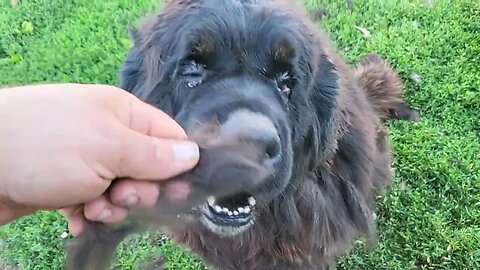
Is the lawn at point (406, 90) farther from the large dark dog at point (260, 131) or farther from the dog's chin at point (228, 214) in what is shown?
the dog's chin at point (228, 214)

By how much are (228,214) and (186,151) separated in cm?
67

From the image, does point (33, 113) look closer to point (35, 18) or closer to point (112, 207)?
point (112, 207)

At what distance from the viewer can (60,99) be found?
1.76 metres

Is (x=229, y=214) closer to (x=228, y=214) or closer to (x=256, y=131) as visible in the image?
(x=228, y=214)

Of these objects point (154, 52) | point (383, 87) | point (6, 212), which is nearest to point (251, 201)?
point (154, 52)

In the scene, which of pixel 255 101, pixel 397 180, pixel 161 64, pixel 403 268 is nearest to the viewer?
pixel 255 101

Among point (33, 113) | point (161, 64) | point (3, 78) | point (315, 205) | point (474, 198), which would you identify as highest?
point (33, 113)

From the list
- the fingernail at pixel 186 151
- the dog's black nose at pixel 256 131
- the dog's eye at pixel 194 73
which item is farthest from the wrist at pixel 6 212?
the dog's eye at pixel 194 73

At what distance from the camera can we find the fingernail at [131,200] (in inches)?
69.5

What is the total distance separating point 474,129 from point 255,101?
2156 millimetres

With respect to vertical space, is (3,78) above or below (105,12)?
below

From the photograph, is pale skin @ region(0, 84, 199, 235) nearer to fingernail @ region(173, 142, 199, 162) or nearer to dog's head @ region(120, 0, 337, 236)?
fingernail @ region(173, 142, 199, 162)

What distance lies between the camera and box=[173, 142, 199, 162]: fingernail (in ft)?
5.65

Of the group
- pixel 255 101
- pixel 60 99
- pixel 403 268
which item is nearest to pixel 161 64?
pixel 255 101
